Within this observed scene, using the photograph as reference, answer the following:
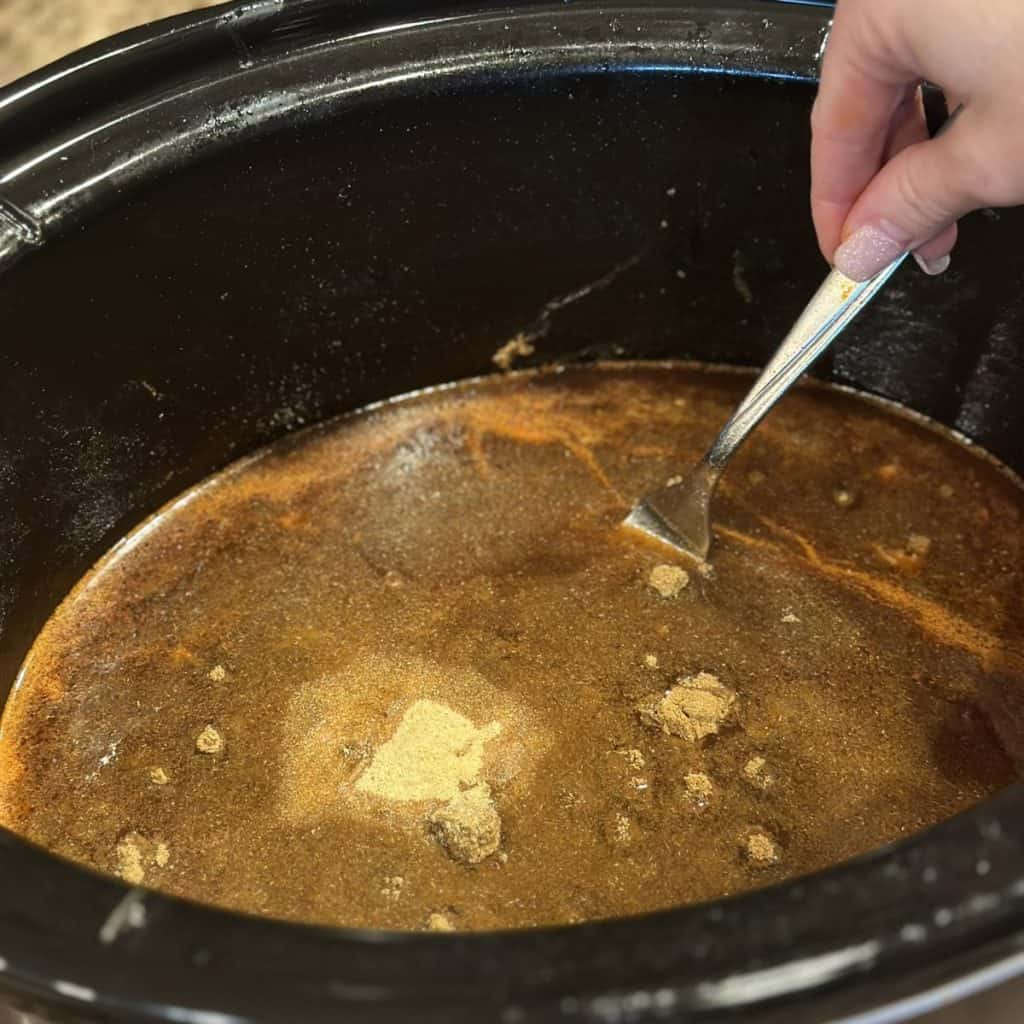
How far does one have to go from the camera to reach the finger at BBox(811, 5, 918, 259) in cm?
72

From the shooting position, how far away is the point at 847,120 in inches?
30.5

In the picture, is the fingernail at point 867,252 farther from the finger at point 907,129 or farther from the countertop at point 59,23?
the countertop at point 59,23

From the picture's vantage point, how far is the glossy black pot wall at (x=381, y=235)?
93cm

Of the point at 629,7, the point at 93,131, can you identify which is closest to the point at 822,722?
the point at 629,7

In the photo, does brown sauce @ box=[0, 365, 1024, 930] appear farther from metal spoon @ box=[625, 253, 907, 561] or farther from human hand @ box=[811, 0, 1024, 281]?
human hand @ box=[811, 0, 1024, 281]

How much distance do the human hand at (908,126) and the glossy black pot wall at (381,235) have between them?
196mm

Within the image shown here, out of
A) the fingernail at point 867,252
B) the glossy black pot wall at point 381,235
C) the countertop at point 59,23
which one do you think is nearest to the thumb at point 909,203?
the fingernail at point 867,252

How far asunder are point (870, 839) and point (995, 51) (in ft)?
1.68

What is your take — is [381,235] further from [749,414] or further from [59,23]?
[59,23]

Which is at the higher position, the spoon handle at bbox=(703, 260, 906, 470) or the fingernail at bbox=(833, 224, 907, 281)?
the fingernail at bbox=(833, 224, 907, 281)

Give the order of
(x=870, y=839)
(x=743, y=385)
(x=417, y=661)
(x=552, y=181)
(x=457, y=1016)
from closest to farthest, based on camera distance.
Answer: (x=457, y=1016) < (x=870, y=839) < (x=417, y=661) < (x=552, y=181) < (x=743, y=385)

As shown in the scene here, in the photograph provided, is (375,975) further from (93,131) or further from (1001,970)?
(93,131)

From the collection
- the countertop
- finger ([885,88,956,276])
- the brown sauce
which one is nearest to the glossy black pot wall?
the brown sauce

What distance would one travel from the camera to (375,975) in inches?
19.5
